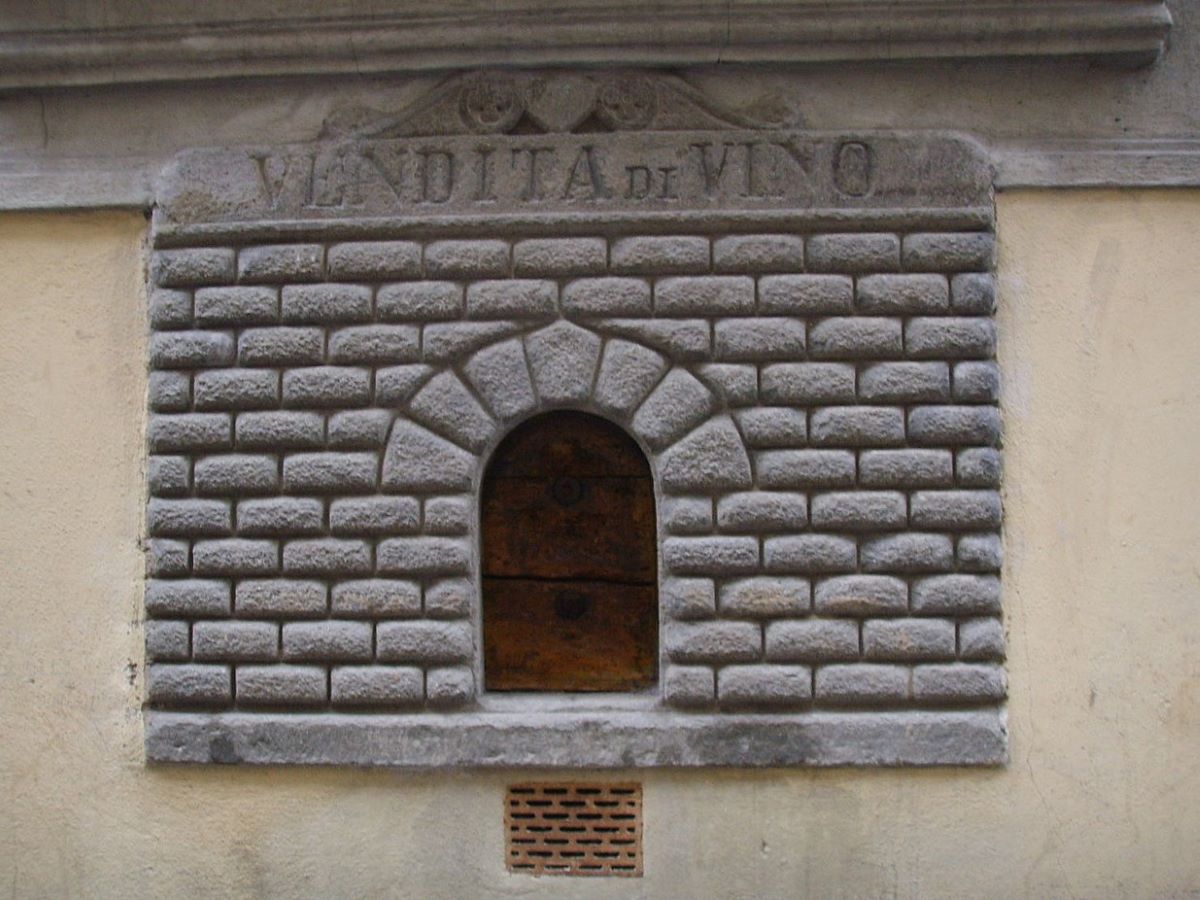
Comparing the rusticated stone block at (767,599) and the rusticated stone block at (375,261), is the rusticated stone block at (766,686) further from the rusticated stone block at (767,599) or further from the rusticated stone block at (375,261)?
the rusticated stone block at (375,261)

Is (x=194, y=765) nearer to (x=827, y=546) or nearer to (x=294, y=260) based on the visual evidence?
(x=294, y=260)

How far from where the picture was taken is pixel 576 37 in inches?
152

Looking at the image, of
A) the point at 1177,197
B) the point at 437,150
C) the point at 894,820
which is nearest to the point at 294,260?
the point at 437,150

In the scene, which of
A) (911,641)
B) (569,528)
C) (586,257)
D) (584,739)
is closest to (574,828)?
(584,739)

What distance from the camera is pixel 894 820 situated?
377 cm

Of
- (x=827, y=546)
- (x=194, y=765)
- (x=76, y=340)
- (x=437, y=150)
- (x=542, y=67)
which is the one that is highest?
(x=542, y=67)

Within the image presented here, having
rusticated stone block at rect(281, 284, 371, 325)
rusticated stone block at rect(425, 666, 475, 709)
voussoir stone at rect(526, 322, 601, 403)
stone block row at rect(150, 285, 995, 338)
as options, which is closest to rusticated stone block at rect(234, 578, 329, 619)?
rusticated stone block at rect(425, 666, 475, 709)

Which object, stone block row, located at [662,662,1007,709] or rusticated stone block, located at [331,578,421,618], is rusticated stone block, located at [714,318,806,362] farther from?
rusticated stone block, located at [331,578,421,618]

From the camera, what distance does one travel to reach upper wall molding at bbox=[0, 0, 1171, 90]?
3775mm

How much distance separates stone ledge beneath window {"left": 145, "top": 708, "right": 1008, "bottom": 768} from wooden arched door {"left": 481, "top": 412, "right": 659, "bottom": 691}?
232 mm

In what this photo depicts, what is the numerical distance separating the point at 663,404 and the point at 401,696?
146 cm

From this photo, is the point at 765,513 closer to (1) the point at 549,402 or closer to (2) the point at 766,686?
(2) the point at 766,686

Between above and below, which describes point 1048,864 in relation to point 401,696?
below

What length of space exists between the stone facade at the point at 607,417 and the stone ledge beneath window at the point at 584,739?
0.01 meters
